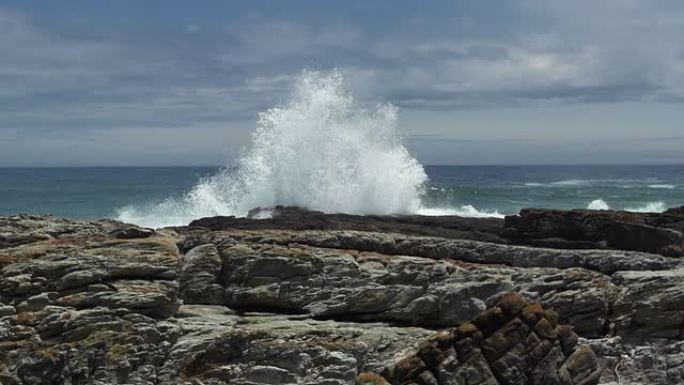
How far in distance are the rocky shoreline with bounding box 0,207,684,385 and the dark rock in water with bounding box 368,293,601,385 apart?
21mm

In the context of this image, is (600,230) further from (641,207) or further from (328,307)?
(641,207)

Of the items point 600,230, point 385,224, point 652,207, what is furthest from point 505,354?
point 652,207

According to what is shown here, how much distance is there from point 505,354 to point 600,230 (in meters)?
6.09

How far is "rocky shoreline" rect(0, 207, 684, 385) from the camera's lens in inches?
476

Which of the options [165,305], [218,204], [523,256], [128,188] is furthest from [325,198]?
[128,188]

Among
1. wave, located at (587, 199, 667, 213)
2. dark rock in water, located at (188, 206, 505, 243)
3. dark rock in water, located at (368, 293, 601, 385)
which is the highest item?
wave, located at (587, 199, 667, 213)

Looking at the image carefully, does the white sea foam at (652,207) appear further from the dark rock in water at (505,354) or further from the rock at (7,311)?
the rock at (7,311)

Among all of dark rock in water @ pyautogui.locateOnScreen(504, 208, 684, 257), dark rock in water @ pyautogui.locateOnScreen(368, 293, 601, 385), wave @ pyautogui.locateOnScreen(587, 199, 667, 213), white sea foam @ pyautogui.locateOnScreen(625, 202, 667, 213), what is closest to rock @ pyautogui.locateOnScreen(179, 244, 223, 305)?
dark rock in water @ pyautogui.locateOnScreen(368, 293, 601, 385)

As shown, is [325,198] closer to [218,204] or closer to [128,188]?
[218,204]

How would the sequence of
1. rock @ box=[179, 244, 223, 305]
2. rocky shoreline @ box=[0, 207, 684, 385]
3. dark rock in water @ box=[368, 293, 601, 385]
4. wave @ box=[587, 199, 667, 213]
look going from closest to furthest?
dark rock in water @ box=[368, 293, 601, 385] → rocky shoreline @ box=[0, 207, 684, 385] → rock @ box=[179, 244, 223, 305] → wave @ box=[587, 199, 667, 213]

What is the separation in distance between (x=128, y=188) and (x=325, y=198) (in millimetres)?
71847

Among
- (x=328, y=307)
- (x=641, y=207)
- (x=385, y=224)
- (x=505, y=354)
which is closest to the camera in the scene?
(x=505, y=354)

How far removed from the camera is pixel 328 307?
1371cm

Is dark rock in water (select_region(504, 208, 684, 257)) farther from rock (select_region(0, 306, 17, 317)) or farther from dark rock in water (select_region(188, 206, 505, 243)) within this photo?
rock (select_region(0, 306, 17, 317))
